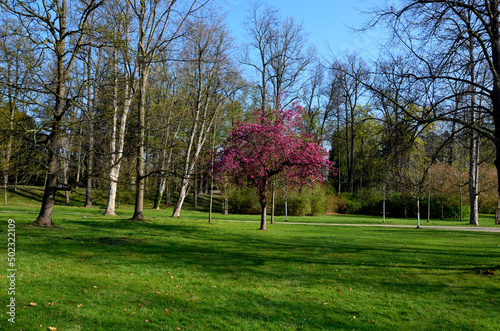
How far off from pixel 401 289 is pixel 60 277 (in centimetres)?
647

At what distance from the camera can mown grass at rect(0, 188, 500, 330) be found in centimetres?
514

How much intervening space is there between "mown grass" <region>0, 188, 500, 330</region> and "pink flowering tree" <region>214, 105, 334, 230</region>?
4166 mm

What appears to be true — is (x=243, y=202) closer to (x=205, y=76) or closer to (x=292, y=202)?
(x=292, y=202)

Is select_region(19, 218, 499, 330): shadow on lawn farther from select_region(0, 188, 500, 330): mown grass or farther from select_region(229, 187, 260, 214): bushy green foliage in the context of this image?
select_region(229, 187, 260, 214): bushy green foliage

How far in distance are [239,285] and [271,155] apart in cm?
905

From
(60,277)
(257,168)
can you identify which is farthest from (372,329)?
(257,168)

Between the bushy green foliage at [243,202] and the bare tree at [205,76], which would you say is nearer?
the bare tree at [205,76]

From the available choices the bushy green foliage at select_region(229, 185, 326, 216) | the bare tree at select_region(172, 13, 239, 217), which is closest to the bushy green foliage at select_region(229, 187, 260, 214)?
the bushy green foliage at select_region(229, 185, 326, 216)

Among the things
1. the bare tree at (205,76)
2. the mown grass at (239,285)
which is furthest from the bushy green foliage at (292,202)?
the mown grass at (239,285)

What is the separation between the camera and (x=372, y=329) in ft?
16.7

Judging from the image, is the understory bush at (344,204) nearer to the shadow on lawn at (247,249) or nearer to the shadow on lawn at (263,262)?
the shadow on lawn at (247,249)

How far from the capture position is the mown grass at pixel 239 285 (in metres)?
5.14

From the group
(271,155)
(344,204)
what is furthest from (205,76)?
(344,204)

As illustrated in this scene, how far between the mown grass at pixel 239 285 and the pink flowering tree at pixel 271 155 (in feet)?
13.7
